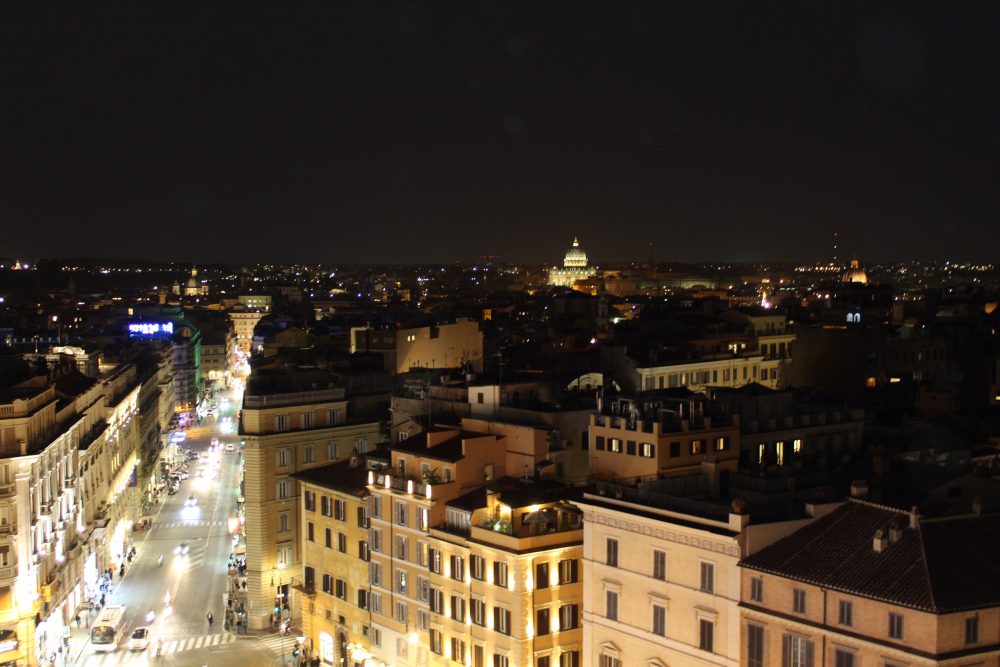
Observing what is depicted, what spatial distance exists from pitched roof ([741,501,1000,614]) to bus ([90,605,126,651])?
26.9 meters

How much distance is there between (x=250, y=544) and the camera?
43250mm

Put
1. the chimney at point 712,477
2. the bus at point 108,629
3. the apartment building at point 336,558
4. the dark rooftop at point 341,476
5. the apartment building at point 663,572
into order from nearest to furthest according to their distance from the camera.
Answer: the apartment building at point 663,572 < the chimney at point 712,477 < the apartment building at point 336,558 < the dark rooftop at point 341,476 < the bus at point 108,629

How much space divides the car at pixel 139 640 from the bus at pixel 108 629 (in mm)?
659

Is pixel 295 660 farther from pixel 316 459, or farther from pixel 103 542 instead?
pixel 103 542

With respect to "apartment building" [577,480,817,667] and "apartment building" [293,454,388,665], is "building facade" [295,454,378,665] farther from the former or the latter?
"apartment building" [577,480,817,667]

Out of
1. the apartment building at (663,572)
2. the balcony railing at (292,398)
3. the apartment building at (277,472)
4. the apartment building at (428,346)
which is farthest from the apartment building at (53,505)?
the apartment building at (663,572)

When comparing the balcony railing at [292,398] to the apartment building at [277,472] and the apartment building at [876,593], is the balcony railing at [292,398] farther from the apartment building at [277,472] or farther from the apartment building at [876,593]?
the apartment building at [876,593]

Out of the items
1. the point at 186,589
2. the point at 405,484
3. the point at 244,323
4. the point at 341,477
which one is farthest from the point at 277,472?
the point at 244,323

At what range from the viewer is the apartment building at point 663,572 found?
2386 centimetres

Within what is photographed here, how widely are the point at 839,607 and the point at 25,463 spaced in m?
28.0

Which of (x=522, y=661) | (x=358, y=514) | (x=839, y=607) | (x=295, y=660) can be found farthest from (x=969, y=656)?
(x=295, y=660)

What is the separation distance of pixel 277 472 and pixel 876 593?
27.3 metres

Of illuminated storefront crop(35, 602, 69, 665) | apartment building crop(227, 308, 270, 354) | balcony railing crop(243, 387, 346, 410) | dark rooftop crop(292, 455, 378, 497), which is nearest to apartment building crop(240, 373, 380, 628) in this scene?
balcony railing crop(243, 387, 346, 410)

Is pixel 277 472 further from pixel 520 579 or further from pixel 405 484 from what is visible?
→ pixel 520 579
